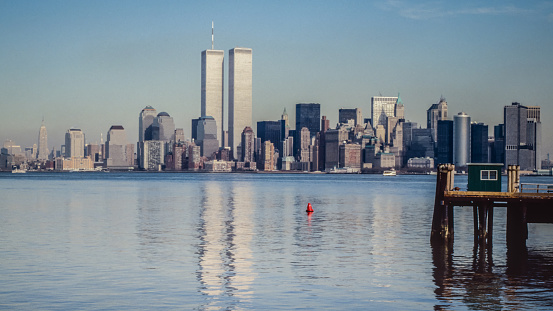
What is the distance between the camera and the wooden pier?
47812 millimetres

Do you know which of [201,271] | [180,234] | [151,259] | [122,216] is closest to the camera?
[201,271]

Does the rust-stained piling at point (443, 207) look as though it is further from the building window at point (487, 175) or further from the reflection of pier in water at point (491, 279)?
the building window at point (487, 175)

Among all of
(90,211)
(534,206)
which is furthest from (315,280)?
(90,211)

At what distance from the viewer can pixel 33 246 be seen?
51.6 metres

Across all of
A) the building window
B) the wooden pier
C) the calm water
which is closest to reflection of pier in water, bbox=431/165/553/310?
the wooden pier

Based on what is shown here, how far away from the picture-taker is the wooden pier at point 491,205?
47812mm

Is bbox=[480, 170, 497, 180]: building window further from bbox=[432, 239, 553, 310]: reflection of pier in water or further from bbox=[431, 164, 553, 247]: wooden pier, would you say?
bbox=[432, 239, 553, 310]: reflection of pier in water

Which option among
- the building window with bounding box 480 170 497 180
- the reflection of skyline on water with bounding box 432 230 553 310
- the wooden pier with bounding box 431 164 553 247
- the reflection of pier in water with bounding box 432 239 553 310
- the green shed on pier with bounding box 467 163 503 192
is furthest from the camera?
the building window with bounding box 480 170 497 180

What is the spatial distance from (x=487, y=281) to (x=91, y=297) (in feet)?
63.2

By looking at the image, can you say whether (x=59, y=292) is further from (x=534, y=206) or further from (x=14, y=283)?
(x=534, y=206)

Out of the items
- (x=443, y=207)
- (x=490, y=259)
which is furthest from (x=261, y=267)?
(x=443, y=207)

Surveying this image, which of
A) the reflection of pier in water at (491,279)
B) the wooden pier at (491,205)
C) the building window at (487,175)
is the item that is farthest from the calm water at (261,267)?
the building window at (487,175)

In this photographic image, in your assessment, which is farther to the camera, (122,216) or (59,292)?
(122,216)

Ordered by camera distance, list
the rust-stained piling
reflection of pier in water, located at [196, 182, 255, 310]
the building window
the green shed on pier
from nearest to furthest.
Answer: reflection of pier in water, located at [196, 182, 255, 310] → the rust-stained piling → the green shed on pier → the building window
